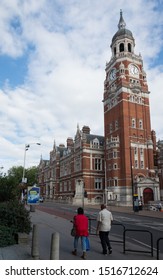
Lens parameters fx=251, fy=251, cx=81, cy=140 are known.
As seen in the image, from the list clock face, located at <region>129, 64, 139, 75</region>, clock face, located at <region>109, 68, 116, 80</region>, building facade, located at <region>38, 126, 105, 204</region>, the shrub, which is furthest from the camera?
clock face, located at <region>109, 68, 116, 80</region>

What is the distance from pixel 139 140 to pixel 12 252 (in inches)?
1893

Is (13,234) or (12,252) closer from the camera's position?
(12,252)

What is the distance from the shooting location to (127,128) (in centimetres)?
5294

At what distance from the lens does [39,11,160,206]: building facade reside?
165ft

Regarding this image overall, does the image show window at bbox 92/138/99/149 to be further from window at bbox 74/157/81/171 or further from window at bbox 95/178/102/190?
window at bbox 95/178/102/190

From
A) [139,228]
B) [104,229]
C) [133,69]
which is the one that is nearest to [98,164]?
[133,69]

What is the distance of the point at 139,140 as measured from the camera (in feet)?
177

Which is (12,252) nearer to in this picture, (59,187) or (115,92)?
(115,92)

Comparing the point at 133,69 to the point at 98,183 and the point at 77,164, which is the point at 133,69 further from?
the point at 98,183

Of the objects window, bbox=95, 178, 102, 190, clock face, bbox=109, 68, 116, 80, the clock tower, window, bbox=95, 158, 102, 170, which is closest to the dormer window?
window, bbox=95, 158, 102, 170

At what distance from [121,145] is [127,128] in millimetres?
3814

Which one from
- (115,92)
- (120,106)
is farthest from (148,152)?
(115,92)

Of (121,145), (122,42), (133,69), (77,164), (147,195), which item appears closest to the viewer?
(147,195)

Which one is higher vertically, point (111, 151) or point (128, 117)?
point (128, 117)
